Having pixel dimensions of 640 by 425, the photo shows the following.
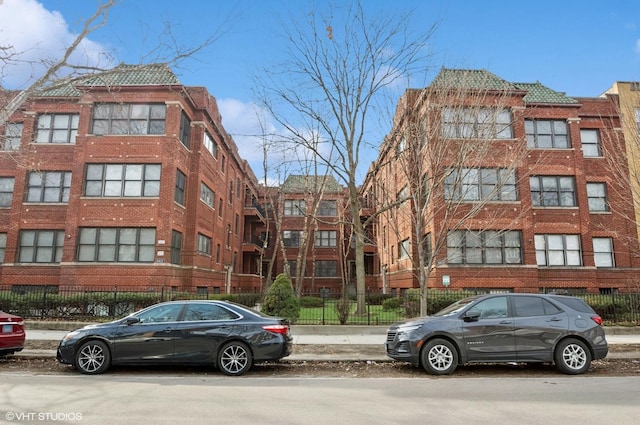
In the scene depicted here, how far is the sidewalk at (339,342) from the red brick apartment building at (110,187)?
22.9 feet

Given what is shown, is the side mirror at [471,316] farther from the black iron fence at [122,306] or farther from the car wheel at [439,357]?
the black iron fence at [122,306]

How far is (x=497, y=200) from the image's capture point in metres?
23.3

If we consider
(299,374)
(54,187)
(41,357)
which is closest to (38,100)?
(54,187)

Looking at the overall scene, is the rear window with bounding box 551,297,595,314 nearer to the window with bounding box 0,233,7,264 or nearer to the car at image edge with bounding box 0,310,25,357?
the car at image edge with bounding box 0,310,25,357

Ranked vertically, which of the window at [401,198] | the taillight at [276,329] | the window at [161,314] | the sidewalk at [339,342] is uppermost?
the window at [401,198]

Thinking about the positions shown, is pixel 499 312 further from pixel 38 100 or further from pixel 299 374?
pixel 38 100

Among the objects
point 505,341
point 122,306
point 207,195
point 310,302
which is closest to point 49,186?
point 207,195

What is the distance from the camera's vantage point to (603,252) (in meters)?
25.9

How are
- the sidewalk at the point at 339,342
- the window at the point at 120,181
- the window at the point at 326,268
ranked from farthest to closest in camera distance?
the window at the point at 326,268 → the window at the point at 120,181 → the sidewalk at the point at 339,342

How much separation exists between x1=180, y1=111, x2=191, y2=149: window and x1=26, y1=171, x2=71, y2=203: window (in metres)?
6.44

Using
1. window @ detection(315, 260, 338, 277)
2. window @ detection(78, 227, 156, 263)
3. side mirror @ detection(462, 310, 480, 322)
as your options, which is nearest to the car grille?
side mirror @ detection(462, 310, 480, 322)

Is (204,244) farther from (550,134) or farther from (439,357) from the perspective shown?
(550,134)

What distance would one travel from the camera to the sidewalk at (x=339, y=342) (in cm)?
1079

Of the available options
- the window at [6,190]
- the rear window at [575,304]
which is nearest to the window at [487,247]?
the rear window at [575,304]
